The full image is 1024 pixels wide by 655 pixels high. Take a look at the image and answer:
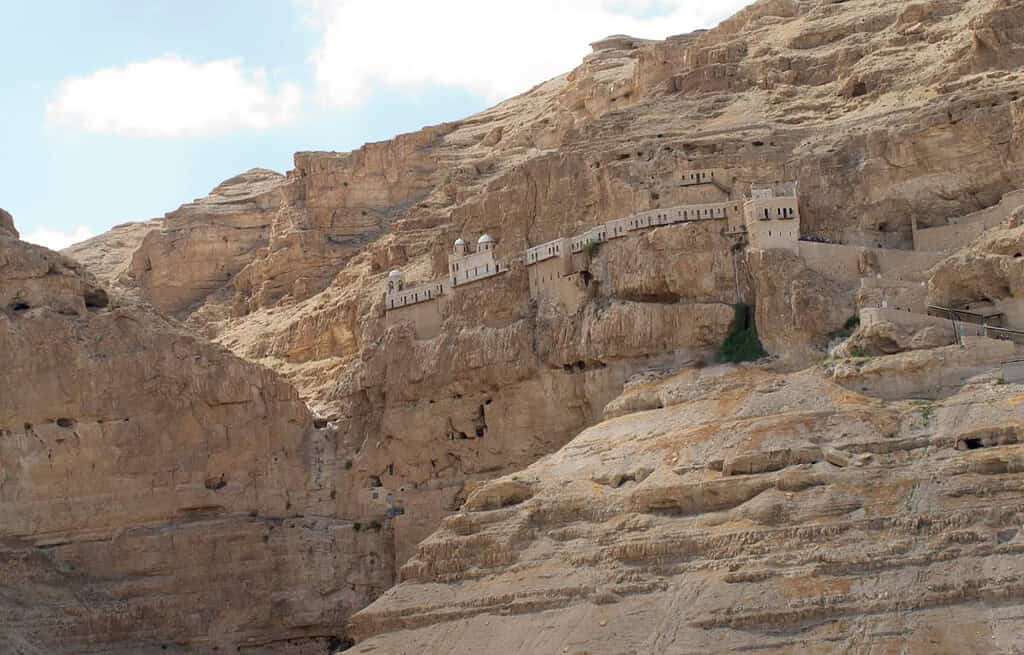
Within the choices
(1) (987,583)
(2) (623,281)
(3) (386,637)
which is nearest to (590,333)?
(2) (623,281)

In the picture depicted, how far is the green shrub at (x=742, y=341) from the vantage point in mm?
73000

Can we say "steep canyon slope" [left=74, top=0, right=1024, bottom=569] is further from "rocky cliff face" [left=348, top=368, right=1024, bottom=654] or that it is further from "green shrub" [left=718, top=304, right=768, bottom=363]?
"rocky cliff face" [left=348, top=368, right=1024, bottom=654]

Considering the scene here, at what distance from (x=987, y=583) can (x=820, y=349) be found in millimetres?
15084

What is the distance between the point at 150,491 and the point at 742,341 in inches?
885

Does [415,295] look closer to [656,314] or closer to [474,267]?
[474,267]

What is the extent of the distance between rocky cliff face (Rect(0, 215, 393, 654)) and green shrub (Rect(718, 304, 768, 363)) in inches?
632

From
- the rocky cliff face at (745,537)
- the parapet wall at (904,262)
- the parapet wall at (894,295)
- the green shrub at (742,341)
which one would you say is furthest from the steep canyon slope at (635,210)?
the rocky cliff face at (745,537)

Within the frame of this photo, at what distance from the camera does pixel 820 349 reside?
71562mm

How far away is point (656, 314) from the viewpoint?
75688 mm

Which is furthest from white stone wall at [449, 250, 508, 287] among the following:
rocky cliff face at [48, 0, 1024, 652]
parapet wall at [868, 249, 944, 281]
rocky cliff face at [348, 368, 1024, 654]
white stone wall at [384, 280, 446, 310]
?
parapet wall at [868, 249, 944, 281]

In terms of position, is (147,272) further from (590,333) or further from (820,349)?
(820,349)

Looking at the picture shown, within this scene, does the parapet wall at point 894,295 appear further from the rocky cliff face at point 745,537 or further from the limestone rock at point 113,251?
the limestone rock at point 113,251

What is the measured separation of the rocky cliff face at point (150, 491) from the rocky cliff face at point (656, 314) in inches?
63.2

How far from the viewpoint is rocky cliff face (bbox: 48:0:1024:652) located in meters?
64.8
